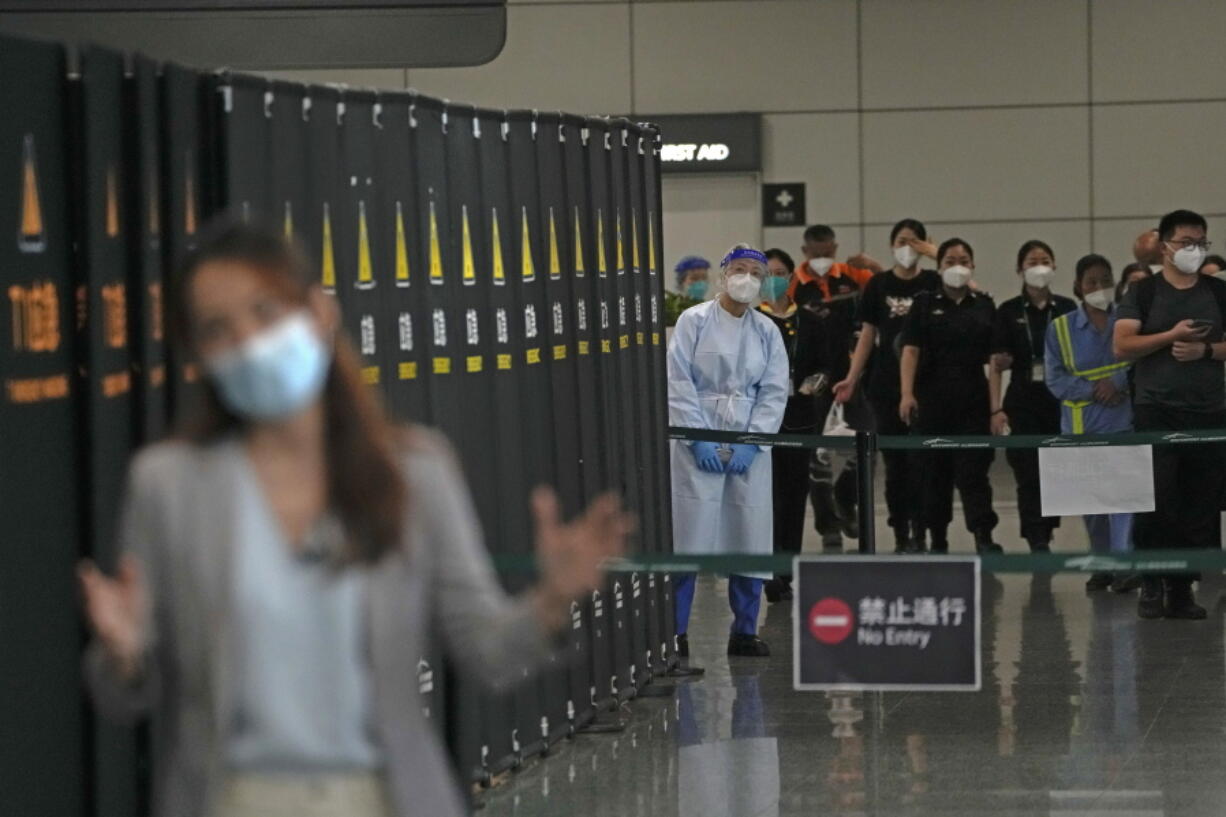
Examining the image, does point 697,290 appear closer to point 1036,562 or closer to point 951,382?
point 951,382

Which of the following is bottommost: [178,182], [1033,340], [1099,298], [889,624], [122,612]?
[889,624]

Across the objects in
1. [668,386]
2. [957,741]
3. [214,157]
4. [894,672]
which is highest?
[214,157]

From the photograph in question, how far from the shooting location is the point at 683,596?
9.57 meters

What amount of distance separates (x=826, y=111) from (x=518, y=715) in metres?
12.4

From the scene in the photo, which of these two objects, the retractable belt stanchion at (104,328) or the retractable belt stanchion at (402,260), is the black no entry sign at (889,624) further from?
the retractable belt stanchion at (104,328)

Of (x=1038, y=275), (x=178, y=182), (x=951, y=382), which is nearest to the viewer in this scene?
(x=178, y=182)

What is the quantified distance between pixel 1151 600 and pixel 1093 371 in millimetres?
1431

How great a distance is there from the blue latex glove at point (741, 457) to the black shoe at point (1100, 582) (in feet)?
10.4

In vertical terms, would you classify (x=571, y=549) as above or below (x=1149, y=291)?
below

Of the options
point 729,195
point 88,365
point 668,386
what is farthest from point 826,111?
point 88,365

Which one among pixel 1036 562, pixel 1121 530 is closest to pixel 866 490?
pixel 1036 562

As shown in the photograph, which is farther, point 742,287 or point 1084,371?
point 1084,371

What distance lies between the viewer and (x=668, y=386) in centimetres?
963

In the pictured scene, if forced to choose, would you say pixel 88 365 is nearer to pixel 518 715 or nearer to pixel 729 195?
pixel 518 715
